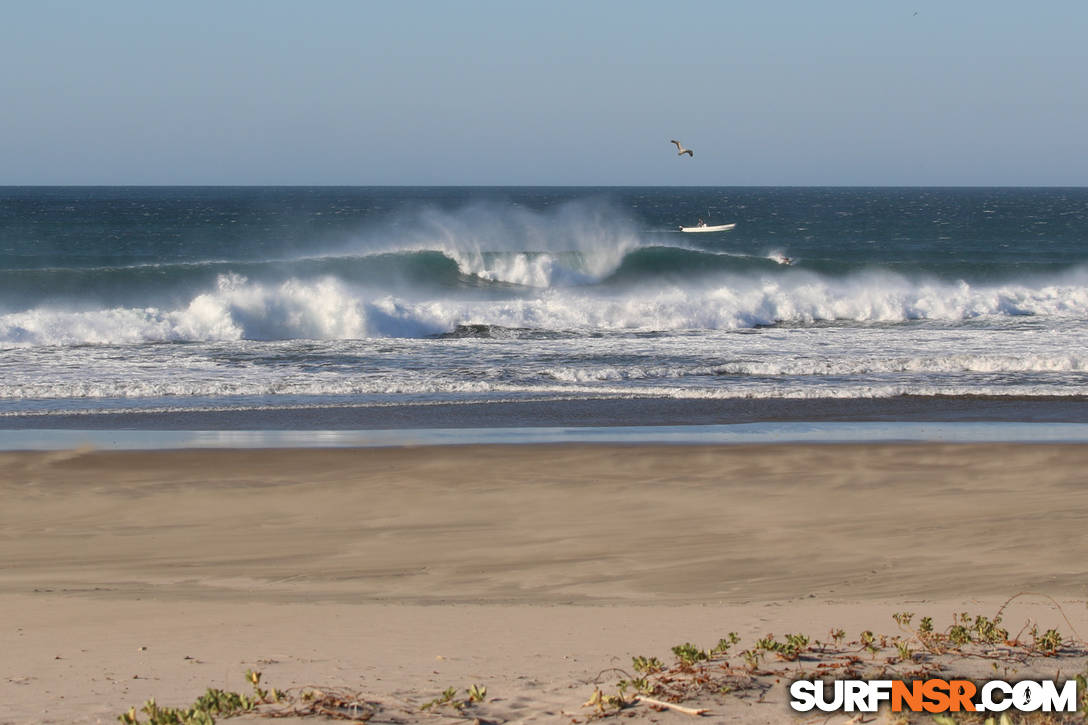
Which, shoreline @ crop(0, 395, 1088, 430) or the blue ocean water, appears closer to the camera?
shoreline @ crop(0, 395, 1088, 430)

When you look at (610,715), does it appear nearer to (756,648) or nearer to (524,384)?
(756,648)

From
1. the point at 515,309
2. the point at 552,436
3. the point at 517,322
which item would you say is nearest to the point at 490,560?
the point at 552,436

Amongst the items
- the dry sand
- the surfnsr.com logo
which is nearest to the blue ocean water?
the dry sand

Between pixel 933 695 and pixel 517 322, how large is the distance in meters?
20.3

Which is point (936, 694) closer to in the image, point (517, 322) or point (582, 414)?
point (582, 414)

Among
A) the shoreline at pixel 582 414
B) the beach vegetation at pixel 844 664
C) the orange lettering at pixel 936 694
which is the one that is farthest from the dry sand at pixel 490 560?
the shoreline at pixel 582 414

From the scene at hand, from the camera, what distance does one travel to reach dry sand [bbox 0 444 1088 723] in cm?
533

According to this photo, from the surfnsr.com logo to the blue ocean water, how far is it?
10676 millimetres

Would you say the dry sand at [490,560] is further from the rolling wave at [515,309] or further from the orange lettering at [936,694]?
the rolling wave at [515,309]

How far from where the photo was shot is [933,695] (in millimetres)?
4531

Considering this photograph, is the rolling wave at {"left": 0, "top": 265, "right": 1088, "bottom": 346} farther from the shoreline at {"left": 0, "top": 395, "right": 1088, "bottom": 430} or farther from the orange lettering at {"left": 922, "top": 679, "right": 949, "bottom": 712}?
the orange lettering at {"left": 922, "top": 679, "right": 949, "bottom": 712}

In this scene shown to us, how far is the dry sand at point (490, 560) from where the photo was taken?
5.33m

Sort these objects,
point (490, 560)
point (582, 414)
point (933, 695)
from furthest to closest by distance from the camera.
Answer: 1. point (582, 414)
2. point (490, 560)
3. point (933, 695)

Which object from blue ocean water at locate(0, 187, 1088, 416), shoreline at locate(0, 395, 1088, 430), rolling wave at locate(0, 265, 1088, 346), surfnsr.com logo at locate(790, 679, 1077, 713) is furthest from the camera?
rolling wave at locate(0, 265, 1088, 346)
